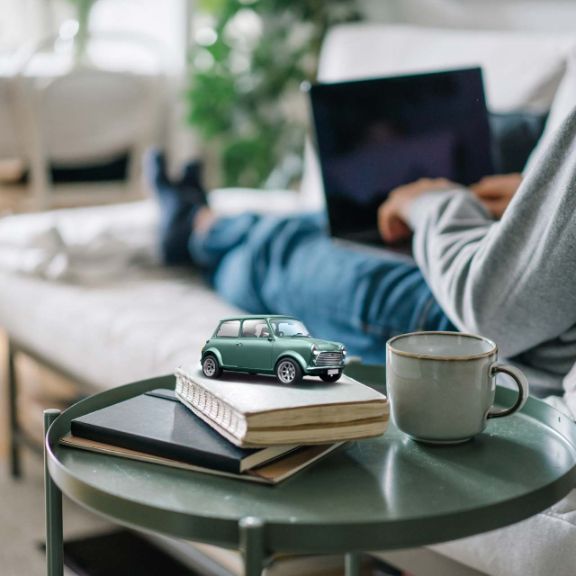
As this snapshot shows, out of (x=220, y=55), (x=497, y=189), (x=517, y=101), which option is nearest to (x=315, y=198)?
(x=517, y=101)

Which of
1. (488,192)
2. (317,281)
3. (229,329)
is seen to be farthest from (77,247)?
(229,329)

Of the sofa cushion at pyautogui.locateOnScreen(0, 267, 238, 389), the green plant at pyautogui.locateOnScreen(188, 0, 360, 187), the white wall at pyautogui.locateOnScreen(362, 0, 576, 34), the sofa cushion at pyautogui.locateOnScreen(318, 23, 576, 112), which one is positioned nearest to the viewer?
the sofa cushion at pyautogui.locateOnScreen(0, 267, 238, 389)

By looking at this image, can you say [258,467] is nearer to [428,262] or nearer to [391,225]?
[428,262]

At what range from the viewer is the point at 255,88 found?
10.1ft

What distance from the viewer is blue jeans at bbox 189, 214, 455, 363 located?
134 cm

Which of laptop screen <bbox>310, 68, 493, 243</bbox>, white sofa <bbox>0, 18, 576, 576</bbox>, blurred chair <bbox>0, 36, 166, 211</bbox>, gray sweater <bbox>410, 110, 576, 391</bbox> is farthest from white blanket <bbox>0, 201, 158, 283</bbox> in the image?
blurred chair <bbox>0, 36, 166, 211</bbox>

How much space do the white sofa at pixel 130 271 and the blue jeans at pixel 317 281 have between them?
0.08m

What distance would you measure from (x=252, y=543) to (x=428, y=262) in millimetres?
524

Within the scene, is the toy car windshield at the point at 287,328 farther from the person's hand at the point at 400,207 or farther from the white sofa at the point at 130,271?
the white sofa at the point at 130,271

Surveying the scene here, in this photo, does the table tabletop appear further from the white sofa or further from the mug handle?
the white sofa

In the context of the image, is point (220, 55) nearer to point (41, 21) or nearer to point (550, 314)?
point (41, 21)

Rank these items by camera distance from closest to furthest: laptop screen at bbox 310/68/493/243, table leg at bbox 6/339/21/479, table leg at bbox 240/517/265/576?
table leg at bbox 240/517/265/576
laptop screen at bbox 310/68/493/243
table leg at bbox 6/339/21/479

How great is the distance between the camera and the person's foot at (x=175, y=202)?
1.87 metres

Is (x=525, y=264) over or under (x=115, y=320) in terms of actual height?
over
